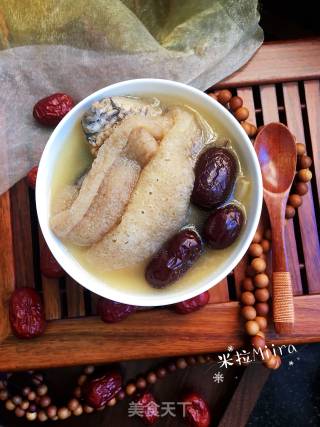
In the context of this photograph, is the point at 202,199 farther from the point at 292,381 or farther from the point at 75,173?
the point at 292,381

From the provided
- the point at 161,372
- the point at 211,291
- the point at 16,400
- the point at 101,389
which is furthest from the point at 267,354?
the point at 16,400

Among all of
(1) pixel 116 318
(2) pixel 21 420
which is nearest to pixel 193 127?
(1) pixel 116 318

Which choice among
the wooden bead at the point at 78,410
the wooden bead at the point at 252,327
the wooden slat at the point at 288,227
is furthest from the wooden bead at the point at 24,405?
the wooden slat at the point at 288,227

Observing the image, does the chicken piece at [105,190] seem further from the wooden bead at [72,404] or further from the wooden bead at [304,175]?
the wooden bead at [72,404]

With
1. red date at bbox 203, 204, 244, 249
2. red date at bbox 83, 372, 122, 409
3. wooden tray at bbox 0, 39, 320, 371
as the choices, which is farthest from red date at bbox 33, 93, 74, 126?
red date at bbox 83, 372, 122, 409

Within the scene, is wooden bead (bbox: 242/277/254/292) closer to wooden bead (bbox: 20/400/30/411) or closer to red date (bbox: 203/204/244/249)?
red date (bbox: 203/204/244/249)

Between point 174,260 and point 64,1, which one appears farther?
point 64,1
